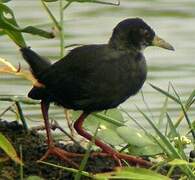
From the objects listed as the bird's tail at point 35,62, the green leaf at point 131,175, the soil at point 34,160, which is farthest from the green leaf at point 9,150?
the bird's tail at point 35,62

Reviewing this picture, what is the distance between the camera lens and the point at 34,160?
633 cm

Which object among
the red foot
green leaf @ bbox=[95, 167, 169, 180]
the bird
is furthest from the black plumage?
green leaf @ bbox=[95, 167, 169, 180]

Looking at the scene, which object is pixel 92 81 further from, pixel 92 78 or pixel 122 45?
pixel 122 45

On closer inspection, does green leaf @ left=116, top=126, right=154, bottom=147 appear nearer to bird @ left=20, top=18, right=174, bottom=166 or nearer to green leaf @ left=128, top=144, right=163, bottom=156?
green leaf @ left=128, top=144, right=163, bottom=156

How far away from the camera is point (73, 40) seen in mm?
11336

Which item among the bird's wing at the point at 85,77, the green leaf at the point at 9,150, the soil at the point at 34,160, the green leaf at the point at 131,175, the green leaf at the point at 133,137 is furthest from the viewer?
the bird's wing at the point at 85,77

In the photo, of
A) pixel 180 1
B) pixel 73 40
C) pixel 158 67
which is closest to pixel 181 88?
pixel 158 67

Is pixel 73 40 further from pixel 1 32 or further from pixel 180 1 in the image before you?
pixel 1 32

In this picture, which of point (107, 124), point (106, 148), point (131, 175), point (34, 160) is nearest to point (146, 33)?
point (107, 124)

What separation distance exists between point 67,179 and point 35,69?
763mm

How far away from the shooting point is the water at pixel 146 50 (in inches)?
385

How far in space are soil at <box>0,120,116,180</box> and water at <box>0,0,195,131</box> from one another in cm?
223

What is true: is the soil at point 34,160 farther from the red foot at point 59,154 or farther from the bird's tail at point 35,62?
the bird's tail at point 35,62

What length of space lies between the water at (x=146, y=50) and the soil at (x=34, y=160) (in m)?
2.23
